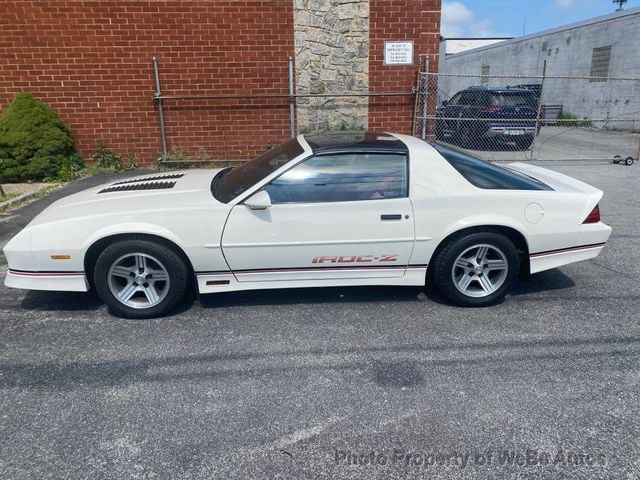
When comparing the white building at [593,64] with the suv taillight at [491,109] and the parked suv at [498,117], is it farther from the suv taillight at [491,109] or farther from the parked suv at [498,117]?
the suv taillight at [491,109]

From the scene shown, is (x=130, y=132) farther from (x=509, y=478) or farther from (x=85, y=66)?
(x=509, y=478)

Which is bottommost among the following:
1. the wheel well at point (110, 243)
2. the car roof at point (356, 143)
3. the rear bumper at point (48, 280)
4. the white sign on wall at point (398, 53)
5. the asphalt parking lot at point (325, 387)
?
the asphalt parking lot at point (325, 387)

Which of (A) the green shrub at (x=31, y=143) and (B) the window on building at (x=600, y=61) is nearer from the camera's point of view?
(A) the green shrub at (x=31, y=143)

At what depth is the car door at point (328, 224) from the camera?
11.8 feet

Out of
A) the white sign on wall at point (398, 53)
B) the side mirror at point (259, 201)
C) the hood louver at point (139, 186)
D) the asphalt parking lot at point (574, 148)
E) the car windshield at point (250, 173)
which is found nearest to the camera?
the side mirror at point (259, 201)

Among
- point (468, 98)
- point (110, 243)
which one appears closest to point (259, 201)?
point (110, 243)

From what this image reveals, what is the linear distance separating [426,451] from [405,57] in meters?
8.78

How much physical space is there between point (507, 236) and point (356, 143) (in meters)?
1.45

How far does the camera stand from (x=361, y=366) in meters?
3.07

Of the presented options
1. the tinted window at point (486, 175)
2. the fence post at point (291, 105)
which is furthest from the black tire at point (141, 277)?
the fence post at point (291, 105)

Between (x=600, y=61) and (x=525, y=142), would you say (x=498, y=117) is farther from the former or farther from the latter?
(x=600, y=61)

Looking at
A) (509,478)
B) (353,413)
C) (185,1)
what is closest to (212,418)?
(353,413)

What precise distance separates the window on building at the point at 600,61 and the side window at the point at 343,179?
749 inches

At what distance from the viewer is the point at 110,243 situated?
11.7ft
